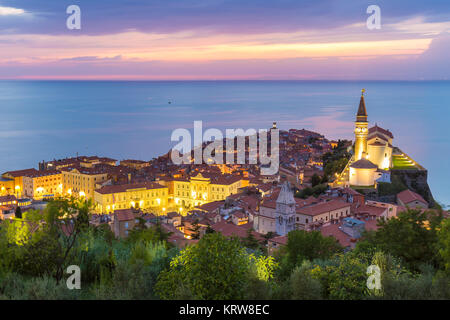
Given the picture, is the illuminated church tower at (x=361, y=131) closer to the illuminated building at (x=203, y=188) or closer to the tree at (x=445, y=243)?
the illuminated building at (x=203, y=188)

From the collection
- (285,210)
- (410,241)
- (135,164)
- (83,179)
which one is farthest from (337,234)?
(135,164)

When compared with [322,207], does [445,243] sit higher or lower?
higher

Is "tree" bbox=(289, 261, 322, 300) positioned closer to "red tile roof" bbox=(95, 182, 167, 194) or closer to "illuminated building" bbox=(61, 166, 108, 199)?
"red tile roof" bbox=(95, 182, 167, 194)

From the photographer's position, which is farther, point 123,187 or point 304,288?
point 123,187

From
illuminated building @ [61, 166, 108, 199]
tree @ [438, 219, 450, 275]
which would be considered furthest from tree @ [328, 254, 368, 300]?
illuminated building @ [61, 166, 108, 199]

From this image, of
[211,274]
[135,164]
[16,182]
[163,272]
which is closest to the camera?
[211,274]

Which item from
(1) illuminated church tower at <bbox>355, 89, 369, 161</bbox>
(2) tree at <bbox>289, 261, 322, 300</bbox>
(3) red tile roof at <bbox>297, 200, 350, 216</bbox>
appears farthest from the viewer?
(1) illuminated church tower at <bbox>355, 89, 369, 161</bbox>

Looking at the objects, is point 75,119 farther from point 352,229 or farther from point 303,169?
point 352,229

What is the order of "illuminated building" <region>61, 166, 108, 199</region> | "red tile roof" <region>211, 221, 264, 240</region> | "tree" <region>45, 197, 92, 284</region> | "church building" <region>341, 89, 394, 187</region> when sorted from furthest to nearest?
"illuminated building" <region>61, 166, 108, 199</region>, "church building" <region>341, 89, 394, 187</region>, "red tile roof" <region>211, 221, 264, 240</region>, "tree" <region>45, 197, 92, 284</region>

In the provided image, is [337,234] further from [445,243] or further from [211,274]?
[211,274]

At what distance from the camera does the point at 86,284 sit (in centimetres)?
608

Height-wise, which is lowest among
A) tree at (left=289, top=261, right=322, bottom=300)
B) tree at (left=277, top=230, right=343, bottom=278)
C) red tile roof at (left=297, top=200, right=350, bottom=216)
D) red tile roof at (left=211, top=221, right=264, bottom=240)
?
red tile roof at (left=211, top=221, right=264, bottom=240)
